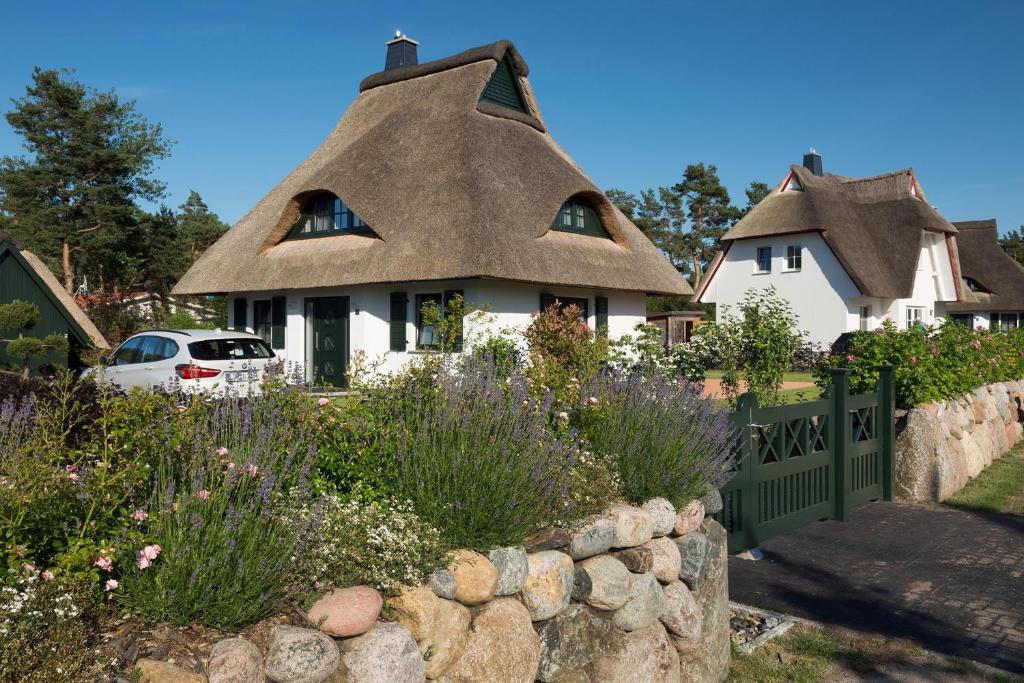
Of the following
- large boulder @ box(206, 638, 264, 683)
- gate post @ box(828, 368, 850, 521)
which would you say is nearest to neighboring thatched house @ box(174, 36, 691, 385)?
gate post @ box(828, 368, 850, 521)

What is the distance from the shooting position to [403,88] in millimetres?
23188

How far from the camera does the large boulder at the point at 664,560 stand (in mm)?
4465

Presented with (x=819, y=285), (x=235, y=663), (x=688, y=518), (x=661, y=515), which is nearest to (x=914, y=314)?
(x=819, y=285)

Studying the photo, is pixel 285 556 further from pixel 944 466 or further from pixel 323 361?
pixel 323 361

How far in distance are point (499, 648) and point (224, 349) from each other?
1097cm

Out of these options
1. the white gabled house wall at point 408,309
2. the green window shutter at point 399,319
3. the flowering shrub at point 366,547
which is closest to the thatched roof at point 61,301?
the white gabled house wall at point 408,309

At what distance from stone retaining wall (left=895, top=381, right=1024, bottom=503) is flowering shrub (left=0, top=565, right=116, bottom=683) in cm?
824

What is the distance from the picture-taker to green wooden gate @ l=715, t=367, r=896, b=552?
636 cm

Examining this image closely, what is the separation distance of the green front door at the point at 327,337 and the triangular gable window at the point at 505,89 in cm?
662

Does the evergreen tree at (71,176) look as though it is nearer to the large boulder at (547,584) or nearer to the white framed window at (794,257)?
the white framed window at (794,257)

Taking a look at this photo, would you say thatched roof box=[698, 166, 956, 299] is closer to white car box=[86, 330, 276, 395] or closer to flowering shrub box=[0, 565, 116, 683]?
white car box=[86, 330, 276, 395]

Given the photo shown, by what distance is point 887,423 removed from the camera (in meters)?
8.57

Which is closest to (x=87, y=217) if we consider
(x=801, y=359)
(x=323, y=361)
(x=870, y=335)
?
(x=323, y=361)

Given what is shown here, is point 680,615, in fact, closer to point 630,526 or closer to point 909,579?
point 630,526
